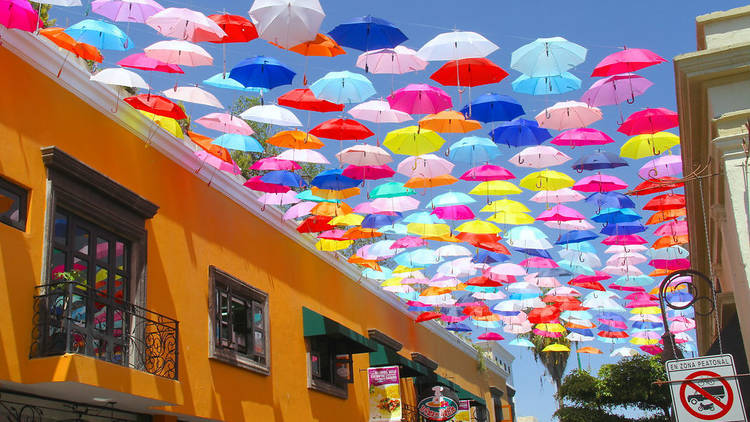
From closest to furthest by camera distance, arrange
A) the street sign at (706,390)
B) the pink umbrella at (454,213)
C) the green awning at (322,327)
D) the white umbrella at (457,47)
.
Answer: the street sign at (706,390), the white umbrella at (457,47), the pink umbrella at (454,213), the green awning at (322,327)

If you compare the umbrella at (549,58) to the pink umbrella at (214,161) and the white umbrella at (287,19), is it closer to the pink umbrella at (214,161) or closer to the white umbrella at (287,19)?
the white umbrella at (287,19)

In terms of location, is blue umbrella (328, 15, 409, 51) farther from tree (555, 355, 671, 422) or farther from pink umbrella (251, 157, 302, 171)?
tree (555, 355, 671, 422)

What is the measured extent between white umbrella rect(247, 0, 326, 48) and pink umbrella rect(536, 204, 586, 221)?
7034mm

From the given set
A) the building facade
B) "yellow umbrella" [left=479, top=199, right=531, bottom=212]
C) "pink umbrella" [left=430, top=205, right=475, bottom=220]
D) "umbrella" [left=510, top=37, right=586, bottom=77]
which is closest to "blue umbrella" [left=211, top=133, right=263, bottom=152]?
"umbrella" [left=510, top=37, right=586, bottom=77]

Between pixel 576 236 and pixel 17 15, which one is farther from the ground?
pixel 17 15

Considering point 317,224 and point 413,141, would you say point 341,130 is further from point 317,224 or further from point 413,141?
point 317,224

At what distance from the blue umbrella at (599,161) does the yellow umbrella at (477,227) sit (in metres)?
2.15

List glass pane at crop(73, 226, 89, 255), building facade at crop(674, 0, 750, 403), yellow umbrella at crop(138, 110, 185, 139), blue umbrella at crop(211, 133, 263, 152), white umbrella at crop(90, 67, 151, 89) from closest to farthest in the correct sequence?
building facade at crop(674, 0, 750, 403) < white umbrella at crop(90, 67, 151, 89) < glass pane at crop(73, 226, 89, 255) < blue umbrella at crop(211, 133, 263, 152) < yellow umbrella at crop(138, 110, 185, 139)

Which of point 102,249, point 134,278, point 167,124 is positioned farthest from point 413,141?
point 102,249

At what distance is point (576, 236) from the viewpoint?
17.0 metres

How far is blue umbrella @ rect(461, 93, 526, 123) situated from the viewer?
12.5 metres

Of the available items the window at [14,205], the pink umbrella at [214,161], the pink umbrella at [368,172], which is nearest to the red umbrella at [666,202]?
the pink umbrella at [368,172]

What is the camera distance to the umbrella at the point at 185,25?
1053 centimetres

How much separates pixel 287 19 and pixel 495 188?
240 inches
